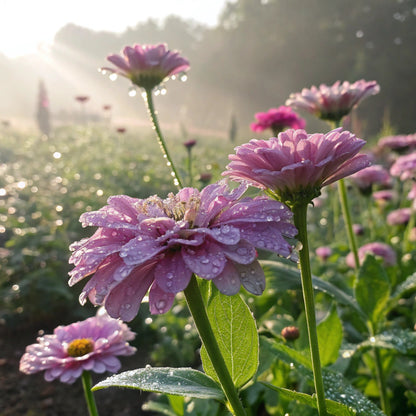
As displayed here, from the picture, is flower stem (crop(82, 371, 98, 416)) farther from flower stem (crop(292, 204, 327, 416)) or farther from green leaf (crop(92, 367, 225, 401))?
flower stem (crop(292, 204, 327, 416))

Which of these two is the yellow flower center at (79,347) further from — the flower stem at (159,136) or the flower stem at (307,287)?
the flower stem at (307,287)

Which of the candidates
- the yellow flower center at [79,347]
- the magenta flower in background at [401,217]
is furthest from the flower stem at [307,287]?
the magenta flower in background at [401,217]

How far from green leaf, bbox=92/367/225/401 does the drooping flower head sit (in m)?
0.28

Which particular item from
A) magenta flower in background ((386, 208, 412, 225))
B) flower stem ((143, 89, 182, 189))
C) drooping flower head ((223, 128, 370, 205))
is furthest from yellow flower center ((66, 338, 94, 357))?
magenta flower in background ((386, 208, 412, 225))

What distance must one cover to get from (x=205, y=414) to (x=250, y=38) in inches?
884

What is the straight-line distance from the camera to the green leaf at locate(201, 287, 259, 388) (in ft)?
2.23

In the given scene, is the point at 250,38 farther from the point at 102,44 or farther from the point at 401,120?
the point at 102,44

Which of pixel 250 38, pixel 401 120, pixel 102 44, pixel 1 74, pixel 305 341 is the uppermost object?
pixel 102 44

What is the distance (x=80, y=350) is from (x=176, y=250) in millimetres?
624

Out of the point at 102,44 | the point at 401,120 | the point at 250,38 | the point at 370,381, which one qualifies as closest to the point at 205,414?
the point at 370,381

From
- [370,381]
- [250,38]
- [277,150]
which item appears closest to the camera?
[277,150]

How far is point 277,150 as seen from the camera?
560mm

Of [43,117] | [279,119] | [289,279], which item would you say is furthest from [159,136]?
[43,117]

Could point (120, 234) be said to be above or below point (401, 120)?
below
